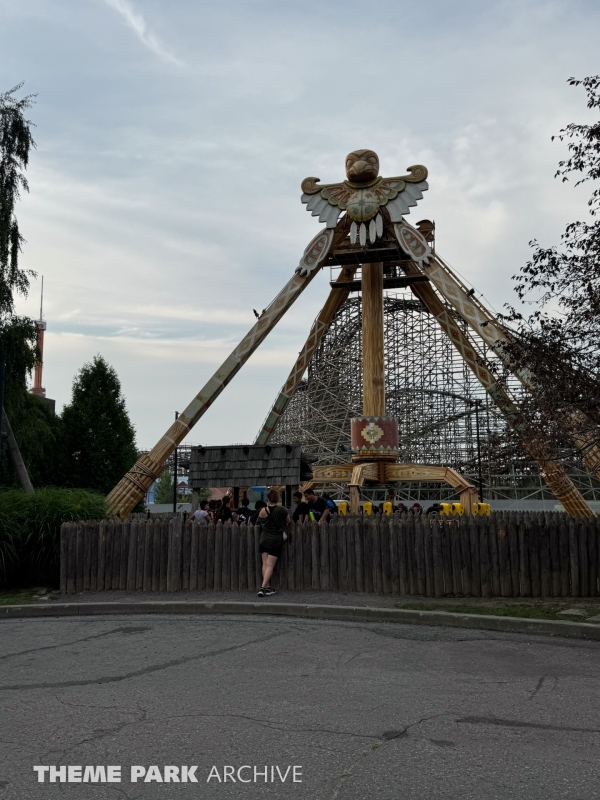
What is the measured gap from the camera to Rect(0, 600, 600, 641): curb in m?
9.03

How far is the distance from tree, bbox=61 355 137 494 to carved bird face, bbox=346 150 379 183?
23660 mm

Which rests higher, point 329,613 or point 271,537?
point 271,537

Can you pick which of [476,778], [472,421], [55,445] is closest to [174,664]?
[476,778]

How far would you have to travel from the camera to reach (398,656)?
7586 mm

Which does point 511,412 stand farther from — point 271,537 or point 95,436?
point 95,436

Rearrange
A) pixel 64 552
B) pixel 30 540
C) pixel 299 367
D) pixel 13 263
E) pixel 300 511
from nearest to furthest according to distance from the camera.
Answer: pixel 64 552, pixel 30 540, pixel 300 511, pixel 13 263, pixel 299 367

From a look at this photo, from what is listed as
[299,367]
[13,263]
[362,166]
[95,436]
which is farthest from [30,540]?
[95,436]

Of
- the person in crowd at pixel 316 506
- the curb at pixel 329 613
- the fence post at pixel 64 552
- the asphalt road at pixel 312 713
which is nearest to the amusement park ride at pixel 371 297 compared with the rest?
the person in crowd at pixel 316 506

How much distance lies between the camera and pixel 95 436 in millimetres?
47062

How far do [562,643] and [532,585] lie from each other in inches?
122

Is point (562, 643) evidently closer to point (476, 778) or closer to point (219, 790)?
point (476, 778)

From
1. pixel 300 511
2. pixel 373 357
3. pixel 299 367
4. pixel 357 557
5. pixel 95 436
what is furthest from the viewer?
pixel 95 436

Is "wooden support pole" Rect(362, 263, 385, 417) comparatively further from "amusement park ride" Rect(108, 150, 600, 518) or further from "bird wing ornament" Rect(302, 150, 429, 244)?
"bird wing ornament" Rect(302, 150, 429, 244)

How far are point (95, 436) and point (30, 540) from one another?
115ft
